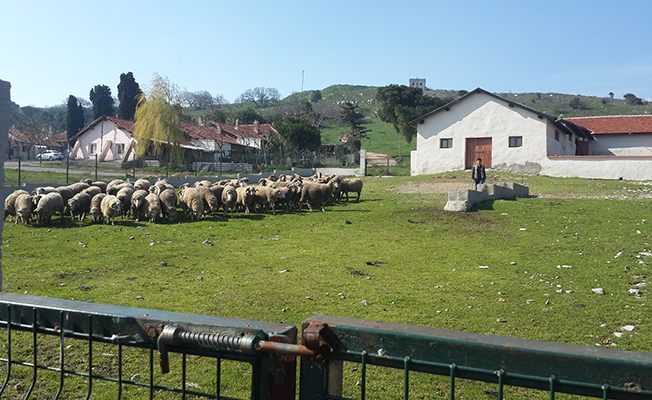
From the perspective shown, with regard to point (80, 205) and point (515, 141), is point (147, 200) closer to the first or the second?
point (80, 205)

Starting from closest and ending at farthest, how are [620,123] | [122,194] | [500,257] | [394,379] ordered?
1. [394,379]
2. [500,257]
3. [122,194]
4. [620,123]

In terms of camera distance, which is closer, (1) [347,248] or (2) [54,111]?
(1) [347,248]

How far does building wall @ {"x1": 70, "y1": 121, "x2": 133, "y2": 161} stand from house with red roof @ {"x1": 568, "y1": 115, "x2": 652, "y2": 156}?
1749 inches

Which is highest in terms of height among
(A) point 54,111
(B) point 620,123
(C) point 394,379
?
(A) point 54,111

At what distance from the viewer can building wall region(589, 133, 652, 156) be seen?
4188 centimetres

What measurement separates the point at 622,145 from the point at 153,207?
4179cm

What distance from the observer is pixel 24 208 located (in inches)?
600

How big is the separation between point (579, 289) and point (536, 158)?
2961 cm

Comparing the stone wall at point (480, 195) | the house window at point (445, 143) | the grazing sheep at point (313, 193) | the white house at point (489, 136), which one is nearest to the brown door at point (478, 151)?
the white house at point (489, 136)

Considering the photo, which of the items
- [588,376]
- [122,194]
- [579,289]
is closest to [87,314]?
[588,376]

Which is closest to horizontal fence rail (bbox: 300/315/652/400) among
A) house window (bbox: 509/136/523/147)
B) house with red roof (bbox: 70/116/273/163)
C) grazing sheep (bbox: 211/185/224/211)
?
grazing sheep (bbox: 211/185/224/211)

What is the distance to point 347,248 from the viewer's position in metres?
11.4

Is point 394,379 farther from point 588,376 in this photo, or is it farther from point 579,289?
point 579,289

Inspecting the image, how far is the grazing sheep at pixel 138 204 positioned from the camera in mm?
16094
